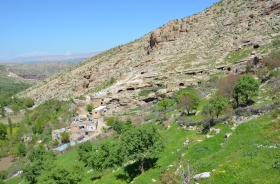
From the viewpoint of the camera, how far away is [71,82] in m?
102

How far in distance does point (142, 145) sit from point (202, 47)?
170 feet

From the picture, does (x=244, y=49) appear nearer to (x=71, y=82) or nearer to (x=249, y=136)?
(x=249, y=136)

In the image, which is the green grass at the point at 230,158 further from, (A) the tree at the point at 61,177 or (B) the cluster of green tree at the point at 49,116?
(B) the cluster of green tree at the point at 49,116

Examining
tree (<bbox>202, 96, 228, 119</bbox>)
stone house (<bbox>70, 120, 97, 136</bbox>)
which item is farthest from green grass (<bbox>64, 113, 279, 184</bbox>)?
stone house (<bbox>70, 120, 97, 136</bbox>)

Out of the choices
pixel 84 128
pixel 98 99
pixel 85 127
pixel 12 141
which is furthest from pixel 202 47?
pixel 12 141

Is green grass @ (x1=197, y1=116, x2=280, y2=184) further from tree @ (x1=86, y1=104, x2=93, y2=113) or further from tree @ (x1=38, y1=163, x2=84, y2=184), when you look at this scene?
tree @ (x1=86, y1=104, x2=93, y2=113)

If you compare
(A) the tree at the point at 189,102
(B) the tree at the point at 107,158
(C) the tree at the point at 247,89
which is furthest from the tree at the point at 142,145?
(A) the tree at the point at 189,102

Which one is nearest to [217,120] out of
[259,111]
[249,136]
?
[259,111]

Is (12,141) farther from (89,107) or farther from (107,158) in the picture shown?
(107,158)

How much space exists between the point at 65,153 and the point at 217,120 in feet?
103

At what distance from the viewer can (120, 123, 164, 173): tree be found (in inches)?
709

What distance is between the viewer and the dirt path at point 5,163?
157ft

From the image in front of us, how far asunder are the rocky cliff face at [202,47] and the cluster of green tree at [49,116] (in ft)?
35.8

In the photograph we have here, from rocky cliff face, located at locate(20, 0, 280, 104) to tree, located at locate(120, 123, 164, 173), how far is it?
96.2ft
